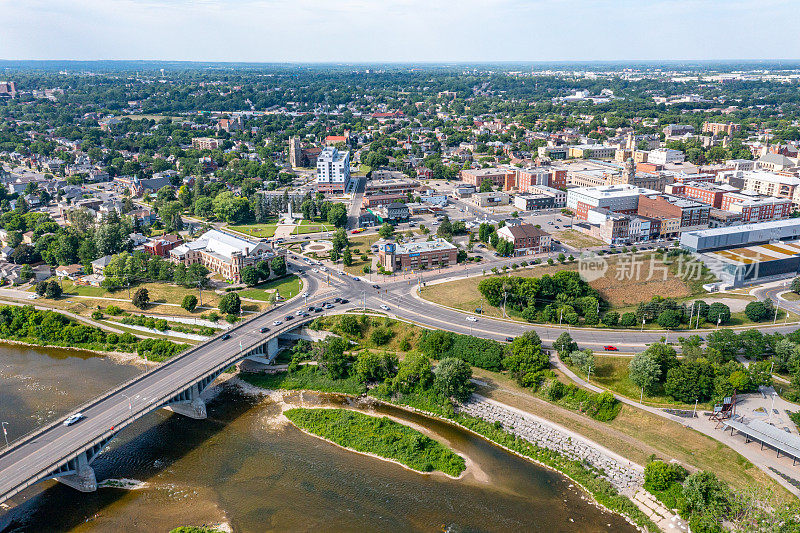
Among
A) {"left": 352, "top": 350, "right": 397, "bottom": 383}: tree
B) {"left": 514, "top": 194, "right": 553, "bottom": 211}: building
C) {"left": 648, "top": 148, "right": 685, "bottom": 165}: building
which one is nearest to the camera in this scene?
{"left": 352, "top": 350, "right": 397, "bottom": 383}: tree

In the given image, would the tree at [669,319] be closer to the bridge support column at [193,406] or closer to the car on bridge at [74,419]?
the bridge support column at [193,406]

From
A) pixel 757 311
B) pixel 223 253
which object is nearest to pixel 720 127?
pixel 757 311

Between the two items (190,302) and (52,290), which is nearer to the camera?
(190,302)

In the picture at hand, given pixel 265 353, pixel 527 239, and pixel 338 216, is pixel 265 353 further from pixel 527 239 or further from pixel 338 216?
pixel 338 216

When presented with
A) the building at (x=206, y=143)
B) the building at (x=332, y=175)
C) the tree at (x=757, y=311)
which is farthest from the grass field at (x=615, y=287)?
the building at (x=206, y=143)

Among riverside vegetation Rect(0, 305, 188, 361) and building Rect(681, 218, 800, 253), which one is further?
building Rect(681, 218, 800, 253)

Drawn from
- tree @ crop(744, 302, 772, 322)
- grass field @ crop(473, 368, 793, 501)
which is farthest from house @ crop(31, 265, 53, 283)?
tree @ crop(744, 302, 772, 322)

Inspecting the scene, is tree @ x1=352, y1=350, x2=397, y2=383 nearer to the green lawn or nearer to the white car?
the green lawn
